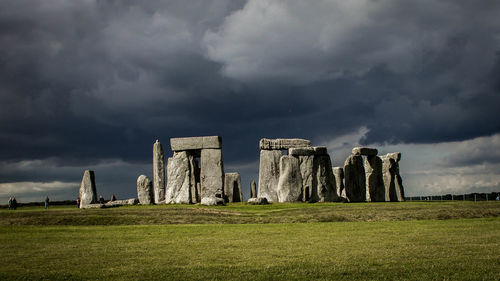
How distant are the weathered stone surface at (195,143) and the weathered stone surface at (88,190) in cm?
548

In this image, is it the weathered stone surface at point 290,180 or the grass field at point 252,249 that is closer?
the grass field at point 252,249

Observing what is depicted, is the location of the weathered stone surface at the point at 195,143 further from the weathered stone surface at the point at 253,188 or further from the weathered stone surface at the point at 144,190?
the weathered stone surface at the point at 253,188

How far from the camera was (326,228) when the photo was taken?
1617 centimetres

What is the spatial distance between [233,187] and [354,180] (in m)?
8.51

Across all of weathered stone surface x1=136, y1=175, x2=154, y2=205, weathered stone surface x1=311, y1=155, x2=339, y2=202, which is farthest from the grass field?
weathered stone surface x1=136, y1=175, x2=154, y2=205

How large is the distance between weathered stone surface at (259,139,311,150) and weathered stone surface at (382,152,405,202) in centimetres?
624

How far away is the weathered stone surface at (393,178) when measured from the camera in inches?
1388

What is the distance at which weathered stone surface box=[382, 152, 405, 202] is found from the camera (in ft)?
116

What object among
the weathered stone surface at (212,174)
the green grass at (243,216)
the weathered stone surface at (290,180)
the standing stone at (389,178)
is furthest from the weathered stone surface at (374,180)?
the green grass at (243,216)

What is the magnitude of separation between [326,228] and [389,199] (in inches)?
804

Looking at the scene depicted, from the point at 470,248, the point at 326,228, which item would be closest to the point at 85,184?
the point at 326,228

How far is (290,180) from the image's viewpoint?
2970 centimetres

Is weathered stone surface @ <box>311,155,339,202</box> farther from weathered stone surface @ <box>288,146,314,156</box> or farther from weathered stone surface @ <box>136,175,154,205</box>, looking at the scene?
weathered stone surface @ <box>136,175,154,205</box>

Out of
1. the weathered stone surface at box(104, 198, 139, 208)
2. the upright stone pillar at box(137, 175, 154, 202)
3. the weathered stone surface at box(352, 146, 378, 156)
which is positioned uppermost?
the weathered stone surface at box(352, 146, 378, 156)
